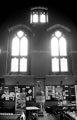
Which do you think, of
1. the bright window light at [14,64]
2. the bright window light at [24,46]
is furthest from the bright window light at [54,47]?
the bright window light at [14,64]

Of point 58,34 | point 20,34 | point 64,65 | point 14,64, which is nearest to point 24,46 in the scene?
point 20,34

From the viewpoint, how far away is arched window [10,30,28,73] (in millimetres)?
10633

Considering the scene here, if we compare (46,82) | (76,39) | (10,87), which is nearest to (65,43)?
(76,39)

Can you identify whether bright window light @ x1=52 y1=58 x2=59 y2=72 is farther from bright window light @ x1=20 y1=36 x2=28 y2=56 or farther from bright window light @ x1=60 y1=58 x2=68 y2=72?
bright window light @ x1=20 y1=36 x2=28 y2=56

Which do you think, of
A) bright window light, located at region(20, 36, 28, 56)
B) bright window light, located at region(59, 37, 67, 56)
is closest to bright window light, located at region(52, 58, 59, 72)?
bright window light, located at region(59, 37, 67, 56)

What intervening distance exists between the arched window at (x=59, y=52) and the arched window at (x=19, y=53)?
5.90ft

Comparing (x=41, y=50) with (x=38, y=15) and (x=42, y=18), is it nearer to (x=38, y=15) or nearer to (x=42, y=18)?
(x=42, y=18)

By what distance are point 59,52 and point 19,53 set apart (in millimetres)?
2656

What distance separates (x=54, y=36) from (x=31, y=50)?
75.1 inches

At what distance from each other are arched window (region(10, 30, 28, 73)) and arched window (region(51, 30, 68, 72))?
1.80 m

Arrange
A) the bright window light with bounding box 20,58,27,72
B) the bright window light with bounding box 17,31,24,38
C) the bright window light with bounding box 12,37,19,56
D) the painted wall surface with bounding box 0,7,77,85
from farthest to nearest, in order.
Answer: the bright window light with bounding box 17,31,24,38 < the bright window light with bounding box 12,37,19,56 < the bright window light with bounding box 20,58,27,72 < the painted wall surface with bounding box 0,7,77,85

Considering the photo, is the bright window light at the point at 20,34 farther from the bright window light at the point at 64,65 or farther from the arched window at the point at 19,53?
the bright window light at the point at 64,65

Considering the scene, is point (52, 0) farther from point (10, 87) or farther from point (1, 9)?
point (10, 87)

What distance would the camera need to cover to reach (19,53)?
35.3ft
